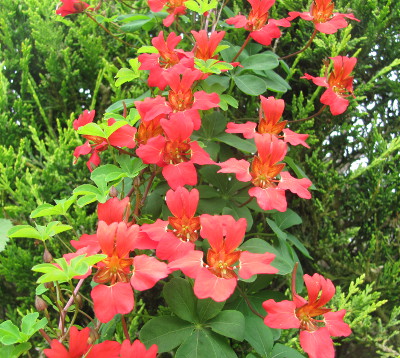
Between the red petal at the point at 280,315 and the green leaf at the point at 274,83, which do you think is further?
the green leaf at the point at 274,83

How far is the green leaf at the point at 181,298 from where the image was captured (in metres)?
1.04

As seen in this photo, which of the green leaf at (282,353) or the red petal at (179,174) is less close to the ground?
the red petal at (179,174)

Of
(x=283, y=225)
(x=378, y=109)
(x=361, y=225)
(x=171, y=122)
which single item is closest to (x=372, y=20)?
(x=378, y=109)

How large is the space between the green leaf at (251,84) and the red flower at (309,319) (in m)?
0.65

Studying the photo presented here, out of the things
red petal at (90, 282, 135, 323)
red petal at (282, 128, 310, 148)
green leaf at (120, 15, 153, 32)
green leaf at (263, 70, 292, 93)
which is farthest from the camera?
green leaf at (120, 15, 153, 32)

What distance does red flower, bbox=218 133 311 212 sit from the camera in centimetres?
99

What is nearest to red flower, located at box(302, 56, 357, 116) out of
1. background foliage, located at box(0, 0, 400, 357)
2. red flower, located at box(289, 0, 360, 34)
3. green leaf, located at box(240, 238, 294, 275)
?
red flower, located at box(289, 0, 360, 34)

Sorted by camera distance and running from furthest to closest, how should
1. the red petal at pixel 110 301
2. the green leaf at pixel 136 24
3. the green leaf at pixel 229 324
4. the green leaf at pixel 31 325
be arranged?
the green leaf at pixel 136 24 < the green leaf at pixel 229 324 < the green leaf at pixel 31 325 < the red petal at pixel 110 301

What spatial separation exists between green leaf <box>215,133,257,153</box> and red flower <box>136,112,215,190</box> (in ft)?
0.79

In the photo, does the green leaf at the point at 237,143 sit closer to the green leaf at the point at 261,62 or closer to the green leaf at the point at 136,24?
the green leaf at the point at 261,62

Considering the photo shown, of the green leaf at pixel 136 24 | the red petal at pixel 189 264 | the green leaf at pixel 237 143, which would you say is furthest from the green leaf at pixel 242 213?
the green leaf at pixel 136 24

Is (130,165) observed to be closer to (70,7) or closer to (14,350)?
(14,350)

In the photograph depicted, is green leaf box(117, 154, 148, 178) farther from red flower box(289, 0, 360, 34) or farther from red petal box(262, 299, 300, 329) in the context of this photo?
red flower box(289, 0, 360, 34)

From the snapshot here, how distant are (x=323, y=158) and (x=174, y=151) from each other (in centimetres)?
100
